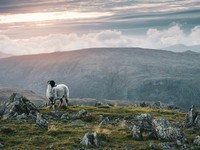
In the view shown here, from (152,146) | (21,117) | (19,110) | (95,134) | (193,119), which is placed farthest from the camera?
(19,110)

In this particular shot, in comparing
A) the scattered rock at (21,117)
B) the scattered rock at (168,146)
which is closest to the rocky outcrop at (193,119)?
the scattered rock at (168,146)

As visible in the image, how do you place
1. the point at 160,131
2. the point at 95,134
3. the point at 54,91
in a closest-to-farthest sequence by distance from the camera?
the point at 95,134 < the point at 160,131 < the point at 54,91

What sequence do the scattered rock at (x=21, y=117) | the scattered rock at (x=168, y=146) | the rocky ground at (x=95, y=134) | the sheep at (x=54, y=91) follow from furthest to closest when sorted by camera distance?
the sheep at (x=54, y=91) → the scattered rock at (x=21, y=117) → the rocky ground at (x=95, y=134) → the scattered rock at (x=168, y=146)

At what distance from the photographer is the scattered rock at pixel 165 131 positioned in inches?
1243

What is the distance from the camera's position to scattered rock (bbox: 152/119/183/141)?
31578 mm

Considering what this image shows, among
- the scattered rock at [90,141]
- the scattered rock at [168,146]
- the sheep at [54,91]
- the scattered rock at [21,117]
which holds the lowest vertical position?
the scattered rock at [168,146]

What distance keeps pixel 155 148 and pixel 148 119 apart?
6.83m

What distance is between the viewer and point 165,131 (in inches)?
→ 1253

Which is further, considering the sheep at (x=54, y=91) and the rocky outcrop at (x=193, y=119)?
the sheep at (x=54, y=91)

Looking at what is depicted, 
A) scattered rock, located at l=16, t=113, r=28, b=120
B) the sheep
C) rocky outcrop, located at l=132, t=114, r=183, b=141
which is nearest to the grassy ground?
rocky outcrop, located at l=132, t=114, r=183, b=141

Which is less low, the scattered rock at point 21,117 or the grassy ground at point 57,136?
the scattered rock at point 21,117

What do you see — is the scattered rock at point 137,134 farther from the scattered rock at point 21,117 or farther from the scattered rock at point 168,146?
the scattered rock at point 21,117

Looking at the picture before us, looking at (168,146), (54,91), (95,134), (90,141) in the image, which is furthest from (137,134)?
(54,91)

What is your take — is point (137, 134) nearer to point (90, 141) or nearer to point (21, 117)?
point (90, 141)
